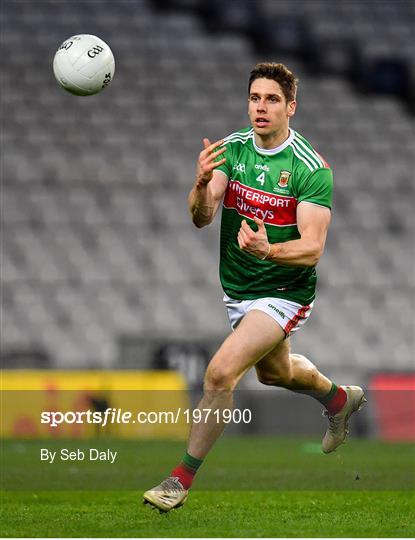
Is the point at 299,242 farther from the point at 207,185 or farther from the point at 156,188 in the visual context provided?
the point at 156,188

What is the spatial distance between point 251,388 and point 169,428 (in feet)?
4.45

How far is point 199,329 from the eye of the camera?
16844 mm

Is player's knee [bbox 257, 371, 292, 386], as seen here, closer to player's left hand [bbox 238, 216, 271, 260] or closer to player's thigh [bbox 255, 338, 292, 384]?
player's thigh [bbox 255, 338, 292, 384]

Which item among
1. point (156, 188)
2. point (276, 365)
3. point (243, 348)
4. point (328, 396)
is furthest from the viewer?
point (156, 188)

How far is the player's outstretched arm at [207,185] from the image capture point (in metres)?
6.27

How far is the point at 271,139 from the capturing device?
6797mm

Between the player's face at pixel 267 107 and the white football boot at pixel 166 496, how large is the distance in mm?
1949

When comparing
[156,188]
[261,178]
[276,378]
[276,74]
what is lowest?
[276,378]

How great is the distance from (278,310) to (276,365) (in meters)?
0.48

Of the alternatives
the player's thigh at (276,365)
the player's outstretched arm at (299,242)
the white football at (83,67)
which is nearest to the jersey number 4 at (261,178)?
the player's outstretched arm at (299,242)

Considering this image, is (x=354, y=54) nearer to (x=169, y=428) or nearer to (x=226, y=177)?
(x=169, y=428)

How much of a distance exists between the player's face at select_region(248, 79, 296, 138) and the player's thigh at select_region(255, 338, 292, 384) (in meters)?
1.22

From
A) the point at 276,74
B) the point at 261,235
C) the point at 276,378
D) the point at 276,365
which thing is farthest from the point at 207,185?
the point at 276,378

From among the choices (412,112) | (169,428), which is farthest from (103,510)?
(412,112)
